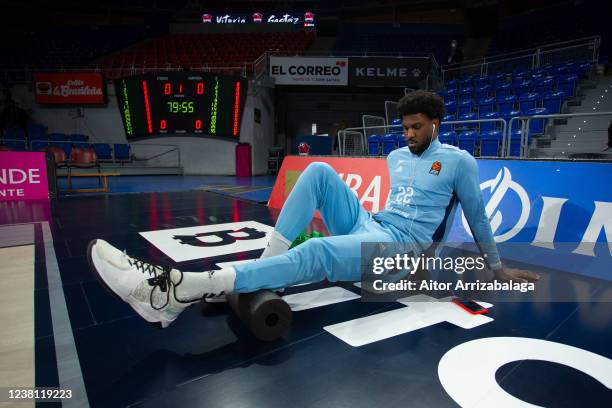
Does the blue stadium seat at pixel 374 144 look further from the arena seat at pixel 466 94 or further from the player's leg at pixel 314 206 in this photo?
the player's leg at pixel 314 206

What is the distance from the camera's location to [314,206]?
1.98m

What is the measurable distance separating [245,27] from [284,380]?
22.7 m

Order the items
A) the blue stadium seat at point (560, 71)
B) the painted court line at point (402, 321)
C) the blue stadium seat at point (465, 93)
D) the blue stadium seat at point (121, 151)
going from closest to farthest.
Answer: the painted court line at point (402, 321) < the blue stadium seat at point (560, 71) < the blue stadium seat at point (465, 93) < the blue stadium seat at point (121, 151)

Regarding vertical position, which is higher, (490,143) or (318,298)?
(490,143)

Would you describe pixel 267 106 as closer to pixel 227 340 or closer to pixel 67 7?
pixel 67 7

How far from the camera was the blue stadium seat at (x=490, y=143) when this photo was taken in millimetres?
7064

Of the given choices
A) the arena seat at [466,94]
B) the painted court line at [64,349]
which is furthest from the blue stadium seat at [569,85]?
the painted court line at [64,349]

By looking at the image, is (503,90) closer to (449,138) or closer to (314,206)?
(449,138)

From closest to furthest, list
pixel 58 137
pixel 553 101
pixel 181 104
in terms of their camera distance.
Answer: pixel 553 101
pixel 181 104
pixel 58 137

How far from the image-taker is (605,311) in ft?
7.07

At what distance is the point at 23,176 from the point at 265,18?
703 inches

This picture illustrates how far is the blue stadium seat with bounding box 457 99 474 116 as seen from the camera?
10344 millimetres

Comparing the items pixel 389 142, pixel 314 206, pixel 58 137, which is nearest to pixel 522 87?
pixel 389 142

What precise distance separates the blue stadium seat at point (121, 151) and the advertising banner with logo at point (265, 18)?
10.6 metres
